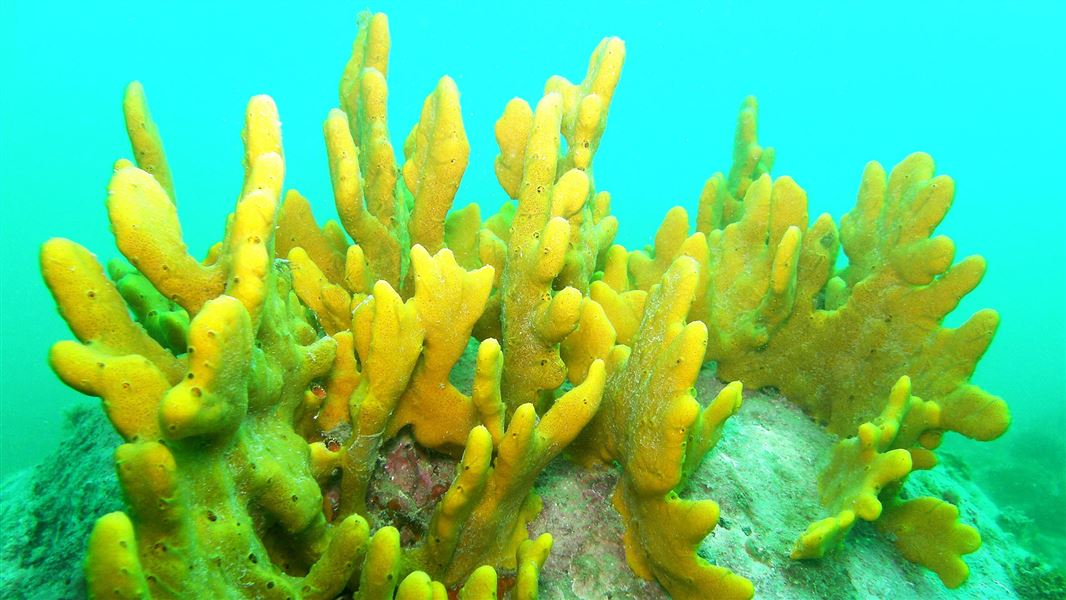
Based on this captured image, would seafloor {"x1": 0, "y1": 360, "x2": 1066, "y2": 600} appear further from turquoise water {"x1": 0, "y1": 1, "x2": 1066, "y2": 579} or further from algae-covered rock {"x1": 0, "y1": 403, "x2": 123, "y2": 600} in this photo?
turquoise water {"x1": 0, "y1": 1, "x2": 1066, "y2": 579}

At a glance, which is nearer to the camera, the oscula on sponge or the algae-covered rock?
the oscula on sponge

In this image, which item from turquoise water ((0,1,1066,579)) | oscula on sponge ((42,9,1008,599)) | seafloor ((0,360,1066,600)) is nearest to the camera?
oscula on sponge ((42,9,1008,599))

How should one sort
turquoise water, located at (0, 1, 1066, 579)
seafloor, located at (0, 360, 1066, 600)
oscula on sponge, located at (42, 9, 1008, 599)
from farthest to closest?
turquoise water, located at (0, 1, 1066, 579) → seafloor, located at (0, 360, 1066, 600) → oscula on sponge, located at (42, 9, 1008, 599)

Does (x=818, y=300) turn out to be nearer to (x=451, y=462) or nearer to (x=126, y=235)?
(x=451, y=462)

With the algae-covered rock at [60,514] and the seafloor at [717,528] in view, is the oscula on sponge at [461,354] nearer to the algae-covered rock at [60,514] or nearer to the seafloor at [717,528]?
the seafloor at [717,528]

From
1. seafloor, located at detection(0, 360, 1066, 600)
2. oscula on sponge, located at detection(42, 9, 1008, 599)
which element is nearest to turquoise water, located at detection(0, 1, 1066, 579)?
oscula on sponge, located at detection(42, 9, 1008, 599)

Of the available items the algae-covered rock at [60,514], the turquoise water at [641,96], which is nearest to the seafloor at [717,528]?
the algae-covered rock at [60,514]

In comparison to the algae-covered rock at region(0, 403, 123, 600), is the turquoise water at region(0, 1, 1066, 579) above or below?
above

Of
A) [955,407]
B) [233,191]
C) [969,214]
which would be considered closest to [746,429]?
[955,407]

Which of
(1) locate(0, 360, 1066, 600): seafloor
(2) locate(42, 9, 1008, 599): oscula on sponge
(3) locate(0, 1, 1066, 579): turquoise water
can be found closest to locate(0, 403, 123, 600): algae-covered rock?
(1) locate(0, 360, 1066, 600): seafloor
